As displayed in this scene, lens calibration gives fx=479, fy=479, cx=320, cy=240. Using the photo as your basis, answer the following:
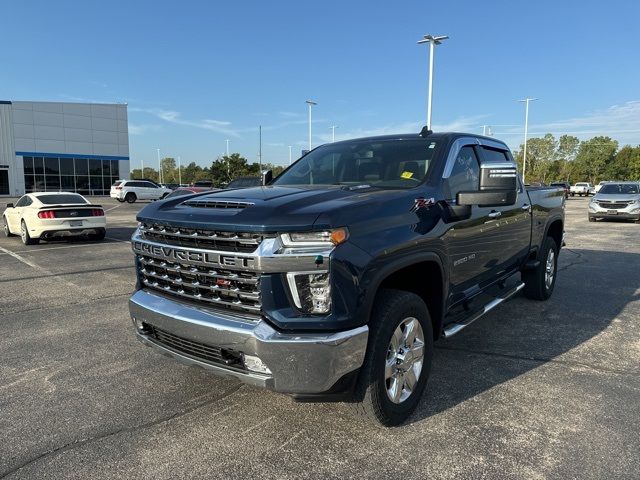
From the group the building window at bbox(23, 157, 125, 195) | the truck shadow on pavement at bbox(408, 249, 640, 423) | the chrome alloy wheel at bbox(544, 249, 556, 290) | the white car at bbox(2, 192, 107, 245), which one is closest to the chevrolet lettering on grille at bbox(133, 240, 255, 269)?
the truck shadow on pavement at bbox(408, 249, 640, 423)

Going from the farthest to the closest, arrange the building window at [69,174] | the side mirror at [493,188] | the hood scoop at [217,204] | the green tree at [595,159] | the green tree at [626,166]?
1. the green tree at [595,159]
2. the green tree at [626,166]
3. the building window at [69,174]
4. the side mirror at [493,188]
5. the hood scoop at [217,204]

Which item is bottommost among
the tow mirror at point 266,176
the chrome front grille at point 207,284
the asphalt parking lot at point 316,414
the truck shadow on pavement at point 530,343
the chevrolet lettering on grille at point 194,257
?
the asphalt parking lot at point 316,414

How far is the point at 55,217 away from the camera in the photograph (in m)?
12.0

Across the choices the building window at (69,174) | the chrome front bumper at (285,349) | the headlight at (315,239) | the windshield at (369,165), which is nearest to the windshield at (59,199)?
the windshield at (369,165)

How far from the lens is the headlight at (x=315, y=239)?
2586 mm

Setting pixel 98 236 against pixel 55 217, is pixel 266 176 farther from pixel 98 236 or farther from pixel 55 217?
pixel 98 236

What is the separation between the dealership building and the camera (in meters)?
44.8

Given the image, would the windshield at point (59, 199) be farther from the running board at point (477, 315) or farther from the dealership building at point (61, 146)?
the dealership building at point (61, 146)

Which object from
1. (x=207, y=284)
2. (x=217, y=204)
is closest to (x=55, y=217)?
(x=217, y=204)

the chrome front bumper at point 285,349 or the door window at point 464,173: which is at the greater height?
the door window at point 464,173

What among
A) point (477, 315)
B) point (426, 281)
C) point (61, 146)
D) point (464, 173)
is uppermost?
point (61, 146)

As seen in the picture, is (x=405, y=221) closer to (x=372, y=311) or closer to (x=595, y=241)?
(x=372, y=311)

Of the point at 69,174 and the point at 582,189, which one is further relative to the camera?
the point at 582,189

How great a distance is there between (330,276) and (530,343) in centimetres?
309
